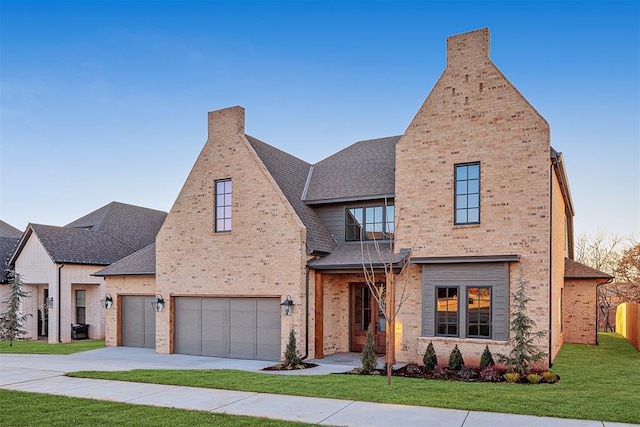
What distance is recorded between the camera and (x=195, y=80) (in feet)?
68.5

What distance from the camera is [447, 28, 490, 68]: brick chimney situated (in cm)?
1439

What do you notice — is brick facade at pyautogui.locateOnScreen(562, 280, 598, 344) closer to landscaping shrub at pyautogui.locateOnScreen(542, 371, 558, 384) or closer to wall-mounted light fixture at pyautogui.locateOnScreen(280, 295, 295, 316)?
landscaping shrub at pyautogui.locateOnScreen(542, 371, 558, 384)

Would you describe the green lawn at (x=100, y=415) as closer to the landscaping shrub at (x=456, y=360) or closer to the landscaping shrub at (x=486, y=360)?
the landscaping shrub at (x=456, y=360)

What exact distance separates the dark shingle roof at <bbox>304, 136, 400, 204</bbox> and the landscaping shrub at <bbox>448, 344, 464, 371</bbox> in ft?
17.8

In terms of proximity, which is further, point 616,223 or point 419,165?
point 616,223

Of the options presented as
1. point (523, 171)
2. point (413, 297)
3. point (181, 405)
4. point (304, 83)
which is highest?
point (304, 83)

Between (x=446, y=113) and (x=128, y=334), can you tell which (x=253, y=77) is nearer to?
(x=446, y=113)

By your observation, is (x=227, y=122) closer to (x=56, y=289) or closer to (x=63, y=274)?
(x=63, y=274)

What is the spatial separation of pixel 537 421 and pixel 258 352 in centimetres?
995

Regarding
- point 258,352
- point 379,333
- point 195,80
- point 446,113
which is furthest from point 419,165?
point 195,80

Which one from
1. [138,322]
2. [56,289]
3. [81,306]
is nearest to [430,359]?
[138,322]

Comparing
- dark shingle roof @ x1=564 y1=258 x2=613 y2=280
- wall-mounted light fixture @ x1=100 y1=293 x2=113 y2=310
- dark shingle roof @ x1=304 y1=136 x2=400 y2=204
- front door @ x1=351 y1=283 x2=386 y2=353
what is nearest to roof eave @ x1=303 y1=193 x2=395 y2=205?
dark shingle roof @ x1=304 y1=136 x2=400 y2=204

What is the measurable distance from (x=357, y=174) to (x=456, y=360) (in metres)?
7.73

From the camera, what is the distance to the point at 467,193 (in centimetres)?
1440
